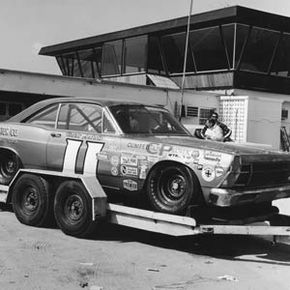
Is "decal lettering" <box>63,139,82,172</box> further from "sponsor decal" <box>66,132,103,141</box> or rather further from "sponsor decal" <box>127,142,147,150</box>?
"sponsor decal" <box>127,142,147,150</box>

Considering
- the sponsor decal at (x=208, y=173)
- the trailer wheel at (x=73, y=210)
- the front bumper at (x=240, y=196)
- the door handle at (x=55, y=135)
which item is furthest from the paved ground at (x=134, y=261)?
the door handle at (x=55, y=135)

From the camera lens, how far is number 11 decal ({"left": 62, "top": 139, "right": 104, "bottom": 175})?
757 cm

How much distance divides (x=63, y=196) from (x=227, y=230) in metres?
2.31

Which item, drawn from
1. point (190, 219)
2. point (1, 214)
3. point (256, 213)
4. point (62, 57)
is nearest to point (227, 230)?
point (190, 219)

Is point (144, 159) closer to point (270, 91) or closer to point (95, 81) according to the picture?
point (95, 81)

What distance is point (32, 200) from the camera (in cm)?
802

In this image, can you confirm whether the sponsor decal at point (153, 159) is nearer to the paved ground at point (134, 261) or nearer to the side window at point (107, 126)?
the side window at point (107, 126)

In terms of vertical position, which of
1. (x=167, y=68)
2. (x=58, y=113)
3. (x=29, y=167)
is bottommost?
(x=29, y=167)

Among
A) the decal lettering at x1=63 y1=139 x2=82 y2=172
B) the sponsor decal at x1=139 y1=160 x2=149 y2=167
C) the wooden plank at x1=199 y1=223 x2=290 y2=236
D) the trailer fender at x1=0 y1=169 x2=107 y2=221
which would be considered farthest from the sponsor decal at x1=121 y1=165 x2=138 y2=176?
the wooden plank at x1=199 y1=223 x2=290 y2=236

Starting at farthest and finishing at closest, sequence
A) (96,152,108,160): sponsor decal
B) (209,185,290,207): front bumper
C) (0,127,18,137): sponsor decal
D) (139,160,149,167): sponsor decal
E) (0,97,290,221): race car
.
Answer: (0,127,18,137): sponsor decal
(96,152,108,160): sponsor decal
(139,160,149,167): sponsor decal
(0,97,290,221): race car
(209,185,290,207): front bumper

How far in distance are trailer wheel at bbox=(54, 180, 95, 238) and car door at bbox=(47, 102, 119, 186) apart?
36cm

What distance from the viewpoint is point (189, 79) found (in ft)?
90.5

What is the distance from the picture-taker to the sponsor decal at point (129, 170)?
23.4 feet

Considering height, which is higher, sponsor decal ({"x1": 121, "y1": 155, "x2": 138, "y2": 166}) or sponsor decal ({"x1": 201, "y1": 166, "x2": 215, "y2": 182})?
sponsor decal ({"x1": 121, "y1": 155, "x2": 138, "y2": 166})
